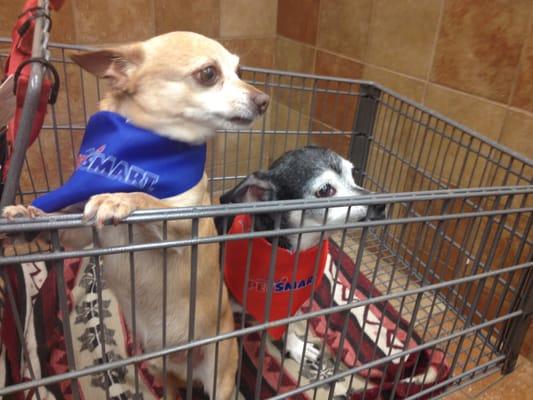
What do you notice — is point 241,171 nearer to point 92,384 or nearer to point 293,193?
point 293,193

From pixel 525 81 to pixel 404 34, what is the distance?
19.9 inches

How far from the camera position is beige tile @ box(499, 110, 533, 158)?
1297 mm

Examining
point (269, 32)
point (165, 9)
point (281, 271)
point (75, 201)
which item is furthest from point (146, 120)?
point (269, 32)

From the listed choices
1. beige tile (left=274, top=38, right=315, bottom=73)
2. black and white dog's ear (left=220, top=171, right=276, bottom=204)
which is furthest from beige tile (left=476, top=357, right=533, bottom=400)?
beige tile (left=274, top=38, right=315, bottom=73)

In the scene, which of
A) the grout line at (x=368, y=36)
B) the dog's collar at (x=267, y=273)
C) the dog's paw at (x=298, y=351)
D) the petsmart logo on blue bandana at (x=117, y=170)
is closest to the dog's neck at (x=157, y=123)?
the petsmart logo on blue bandana at (x=117, y=170)

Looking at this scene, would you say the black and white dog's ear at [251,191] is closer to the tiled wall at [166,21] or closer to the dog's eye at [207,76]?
the dog's eye at [207,76]

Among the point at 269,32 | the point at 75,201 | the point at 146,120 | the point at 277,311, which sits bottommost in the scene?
the point at 277,311

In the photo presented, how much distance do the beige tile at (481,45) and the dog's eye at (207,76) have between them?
3.07ft

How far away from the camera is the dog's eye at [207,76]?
0.95 meters

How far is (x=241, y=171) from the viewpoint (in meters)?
2.26

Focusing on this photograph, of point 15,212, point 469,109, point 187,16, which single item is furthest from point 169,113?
point 187,16

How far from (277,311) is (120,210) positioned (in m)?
0.60

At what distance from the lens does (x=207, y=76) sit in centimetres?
96

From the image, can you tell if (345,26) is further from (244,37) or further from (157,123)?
(157,123)
